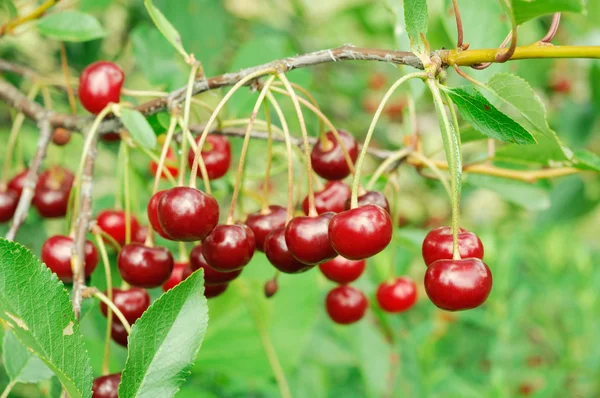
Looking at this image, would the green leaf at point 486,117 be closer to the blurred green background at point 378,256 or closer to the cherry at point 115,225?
the blurred green background at point 378,256

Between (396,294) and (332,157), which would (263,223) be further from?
(396,294)

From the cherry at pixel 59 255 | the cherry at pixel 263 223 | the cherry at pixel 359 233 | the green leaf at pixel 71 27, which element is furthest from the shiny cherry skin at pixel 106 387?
the green leaf at pixel 71 27

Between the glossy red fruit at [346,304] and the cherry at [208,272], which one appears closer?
the cherry at [208,272]

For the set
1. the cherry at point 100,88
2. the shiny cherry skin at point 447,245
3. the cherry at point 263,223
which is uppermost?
the cherry at point 100,88

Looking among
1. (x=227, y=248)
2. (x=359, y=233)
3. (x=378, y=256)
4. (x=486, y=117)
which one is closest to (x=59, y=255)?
(x=227, y=248)

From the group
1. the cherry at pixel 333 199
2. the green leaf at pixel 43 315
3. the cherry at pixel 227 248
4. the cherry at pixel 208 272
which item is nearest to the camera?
the green leaf at pixel 43 315

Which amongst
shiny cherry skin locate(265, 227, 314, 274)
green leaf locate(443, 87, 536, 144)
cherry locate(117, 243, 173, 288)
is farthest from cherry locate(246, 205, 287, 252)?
green leaf locate(443, 87, 536, 144)

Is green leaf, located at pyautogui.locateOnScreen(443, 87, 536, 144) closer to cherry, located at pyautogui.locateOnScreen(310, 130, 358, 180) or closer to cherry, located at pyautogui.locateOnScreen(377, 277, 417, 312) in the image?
cherry, located at pyautogui.locateOnScreen(310, 130, 358, 180)
